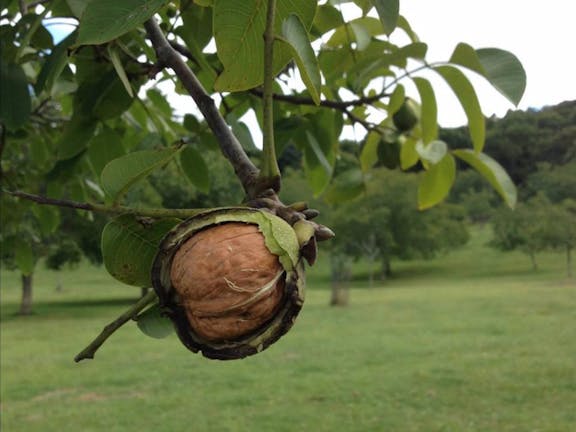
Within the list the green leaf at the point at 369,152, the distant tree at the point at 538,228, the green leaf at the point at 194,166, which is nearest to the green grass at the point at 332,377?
the green leaf at the point at 369,152

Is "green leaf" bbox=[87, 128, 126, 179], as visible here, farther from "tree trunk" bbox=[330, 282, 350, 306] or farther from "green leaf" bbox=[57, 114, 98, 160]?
"tree trunk" bbox=[330, 282, 350, 306]

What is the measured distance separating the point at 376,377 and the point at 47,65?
314 inches

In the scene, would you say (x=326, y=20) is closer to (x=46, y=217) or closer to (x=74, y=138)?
(x=74, y=138)

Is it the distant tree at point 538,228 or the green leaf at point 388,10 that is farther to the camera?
the distant tree at point 538,228

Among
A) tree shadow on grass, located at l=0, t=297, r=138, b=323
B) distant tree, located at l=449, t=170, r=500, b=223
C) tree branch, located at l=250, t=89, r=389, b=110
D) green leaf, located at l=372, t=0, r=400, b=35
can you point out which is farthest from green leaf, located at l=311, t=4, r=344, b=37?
distant tree, located at l=449, t=170, r=500, b=223

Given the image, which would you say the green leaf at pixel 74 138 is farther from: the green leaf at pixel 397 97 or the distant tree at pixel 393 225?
the distant tree at pixel 393 225

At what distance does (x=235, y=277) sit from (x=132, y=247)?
194mm

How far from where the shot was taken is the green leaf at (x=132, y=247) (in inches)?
26.2

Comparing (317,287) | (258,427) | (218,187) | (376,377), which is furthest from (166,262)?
(317,287)

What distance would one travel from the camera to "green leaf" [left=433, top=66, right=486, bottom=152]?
3.62ft

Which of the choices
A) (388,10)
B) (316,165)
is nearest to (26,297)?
(316,165)

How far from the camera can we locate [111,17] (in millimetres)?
656

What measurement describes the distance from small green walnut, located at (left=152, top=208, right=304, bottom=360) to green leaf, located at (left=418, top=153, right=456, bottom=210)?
1.11 metres

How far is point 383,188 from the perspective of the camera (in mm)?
29703
